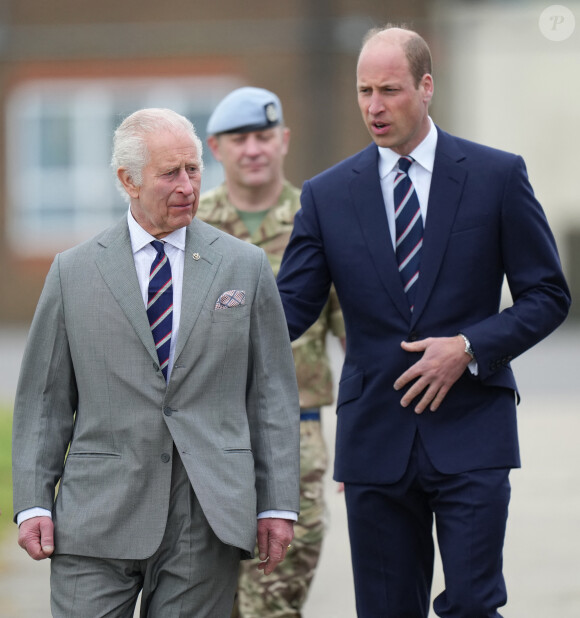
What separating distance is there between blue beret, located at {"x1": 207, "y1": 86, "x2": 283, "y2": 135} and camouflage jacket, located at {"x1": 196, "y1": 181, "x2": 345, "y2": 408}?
0.33 meters

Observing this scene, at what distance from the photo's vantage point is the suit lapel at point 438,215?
435cm

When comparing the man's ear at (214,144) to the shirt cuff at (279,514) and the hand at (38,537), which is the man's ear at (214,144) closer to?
the shirt cuff at (279,514)

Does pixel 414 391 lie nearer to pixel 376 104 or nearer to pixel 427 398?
pixel 427 398

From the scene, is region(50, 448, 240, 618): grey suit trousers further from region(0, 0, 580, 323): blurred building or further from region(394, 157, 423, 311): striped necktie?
region(0, 0, 580, 323): blurred building

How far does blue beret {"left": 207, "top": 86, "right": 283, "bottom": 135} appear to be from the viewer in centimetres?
604

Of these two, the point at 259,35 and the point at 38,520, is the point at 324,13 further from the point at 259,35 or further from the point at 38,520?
the point at 38,520

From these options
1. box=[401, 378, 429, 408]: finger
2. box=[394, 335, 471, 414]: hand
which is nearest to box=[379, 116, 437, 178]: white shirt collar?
box=[394, 335, 471, 414]: hand

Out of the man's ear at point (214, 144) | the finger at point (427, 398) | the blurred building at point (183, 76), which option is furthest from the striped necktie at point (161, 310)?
the blurred building at point (183, 76)

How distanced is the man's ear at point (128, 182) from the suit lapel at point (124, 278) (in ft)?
0.33

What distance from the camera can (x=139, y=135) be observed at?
3.90 meters

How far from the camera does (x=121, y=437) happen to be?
387 centimetres

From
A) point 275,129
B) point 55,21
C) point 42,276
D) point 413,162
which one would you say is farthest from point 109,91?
point 413,162

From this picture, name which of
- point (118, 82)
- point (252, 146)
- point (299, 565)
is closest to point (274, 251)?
point (252, 146)

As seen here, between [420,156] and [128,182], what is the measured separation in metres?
1.01
